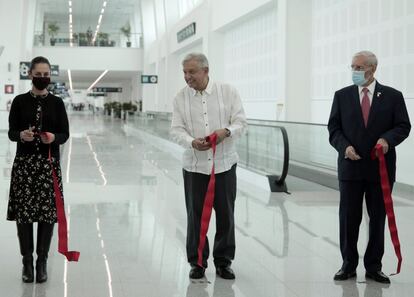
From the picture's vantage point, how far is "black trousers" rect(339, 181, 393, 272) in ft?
17.0

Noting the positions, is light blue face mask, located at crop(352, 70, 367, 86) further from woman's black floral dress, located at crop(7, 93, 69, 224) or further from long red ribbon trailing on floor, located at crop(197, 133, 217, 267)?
woman's black floral dress, located at crop(7, 93, 69, 224)

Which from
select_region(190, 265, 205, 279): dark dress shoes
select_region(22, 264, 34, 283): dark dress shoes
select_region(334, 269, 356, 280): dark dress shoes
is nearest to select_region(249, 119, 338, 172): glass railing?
select_region(334, 269, 356, 280): dark dress shoes

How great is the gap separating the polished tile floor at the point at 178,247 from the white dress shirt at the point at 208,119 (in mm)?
943

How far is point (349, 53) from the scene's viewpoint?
14875mm

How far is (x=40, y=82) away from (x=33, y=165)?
63 cm

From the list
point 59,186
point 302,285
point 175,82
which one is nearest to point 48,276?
point 59,186

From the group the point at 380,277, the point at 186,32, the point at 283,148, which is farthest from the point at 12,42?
the point at 380,277

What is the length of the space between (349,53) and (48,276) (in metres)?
11.0

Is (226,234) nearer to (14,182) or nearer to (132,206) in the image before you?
(14,182)

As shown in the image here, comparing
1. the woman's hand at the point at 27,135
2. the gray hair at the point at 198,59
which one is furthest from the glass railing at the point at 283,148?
the woman's hand at the point at 27,135

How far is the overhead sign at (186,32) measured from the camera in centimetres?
2958

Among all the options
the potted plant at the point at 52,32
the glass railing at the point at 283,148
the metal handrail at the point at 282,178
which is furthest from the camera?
the potted plant at the point at 52,32

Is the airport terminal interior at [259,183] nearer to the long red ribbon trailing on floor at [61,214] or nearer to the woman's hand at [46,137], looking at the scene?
the long red ribbon trailing on floor at [61,214]

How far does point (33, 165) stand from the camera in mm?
5047
